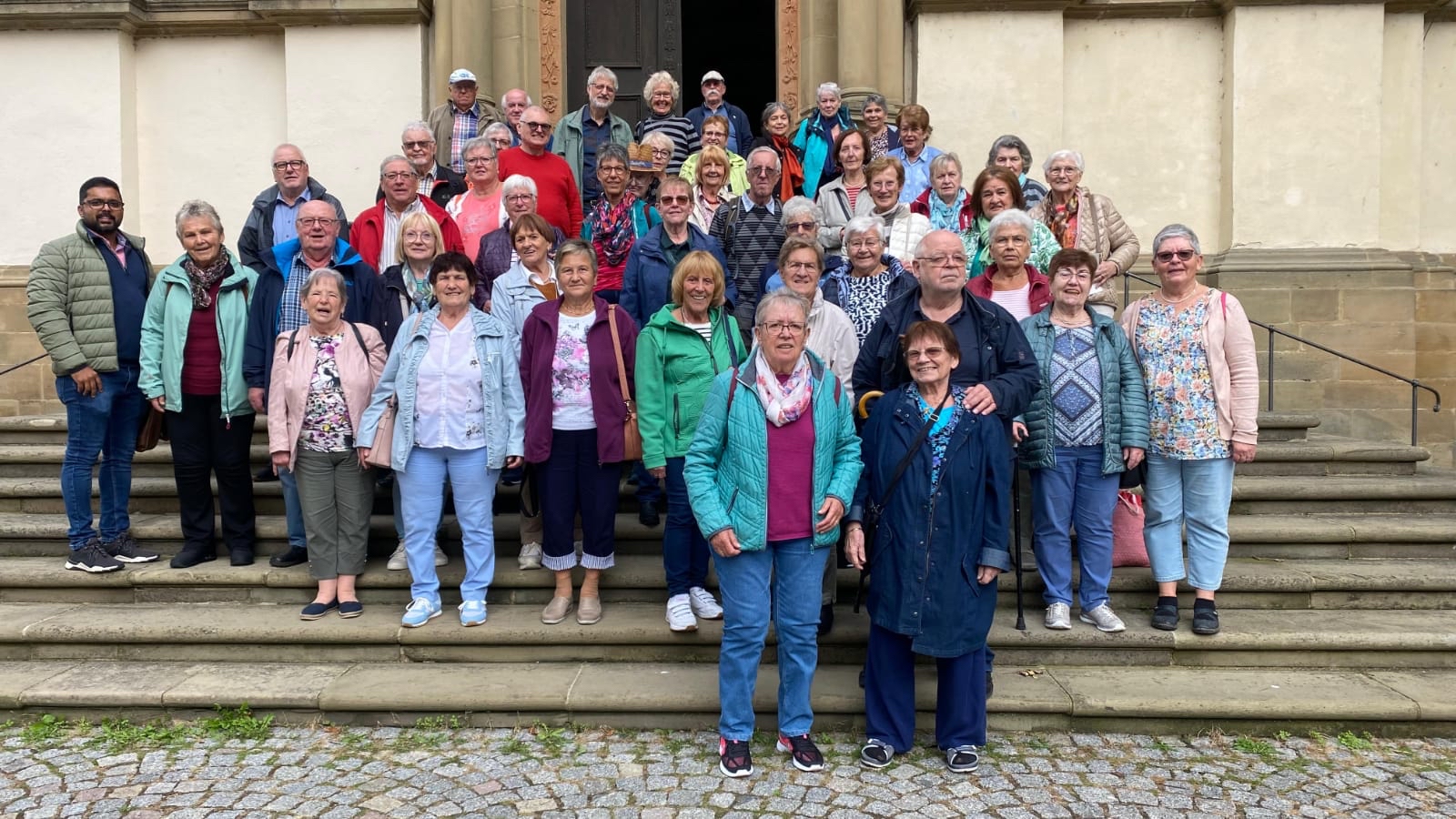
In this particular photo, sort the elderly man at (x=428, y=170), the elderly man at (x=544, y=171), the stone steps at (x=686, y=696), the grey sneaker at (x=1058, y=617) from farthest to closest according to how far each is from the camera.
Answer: the elderly man at (x=544, y=171)
the elderly man at (x=428, y=170)
the grey sneaker at (x=1058, y=617)
the stone steps at (x=686, y=696)

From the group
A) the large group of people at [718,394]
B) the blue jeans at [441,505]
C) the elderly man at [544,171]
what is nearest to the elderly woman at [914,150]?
the large group of people at [718,394]

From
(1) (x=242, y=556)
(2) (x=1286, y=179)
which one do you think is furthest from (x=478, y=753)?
(2) (x=1286, y=179)

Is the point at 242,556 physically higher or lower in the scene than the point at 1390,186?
lower

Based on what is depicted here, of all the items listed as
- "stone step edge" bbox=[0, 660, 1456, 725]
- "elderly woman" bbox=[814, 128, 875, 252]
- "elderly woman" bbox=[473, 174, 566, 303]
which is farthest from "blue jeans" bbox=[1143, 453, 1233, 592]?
"elderly woman" bbox=[473, 174, 566, 303]

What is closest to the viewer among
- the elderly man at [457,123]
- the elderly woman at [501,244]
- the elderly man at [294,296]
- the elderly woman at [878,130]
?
the elderly man at [294,296]

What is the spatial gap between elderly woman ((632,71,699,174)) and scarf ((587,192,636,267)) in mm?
1112

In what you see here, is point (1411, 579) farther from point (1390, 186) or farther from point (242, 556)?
point (242, 556)

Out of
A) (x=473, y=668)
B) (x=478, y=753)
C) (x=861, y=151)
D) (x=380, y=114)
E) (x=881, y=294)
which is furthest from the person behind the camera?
(x=380, y=114)

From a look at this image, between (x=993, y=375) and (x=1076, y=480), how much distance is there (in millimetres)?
851

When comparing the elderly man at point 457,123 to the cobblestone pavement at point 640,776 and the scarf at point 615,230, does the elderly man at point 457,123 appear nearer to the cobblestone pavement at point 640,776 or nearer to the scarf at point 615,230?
the scarf at point 615,230

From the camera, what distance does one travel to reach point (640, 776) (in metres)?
3.79

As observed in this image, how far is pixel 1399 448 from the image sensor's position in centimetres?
640

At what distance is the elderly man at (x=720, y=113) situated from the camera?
7.52 metres

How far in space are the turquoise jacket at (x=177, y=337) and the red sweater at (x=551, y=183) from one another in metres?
2.04
